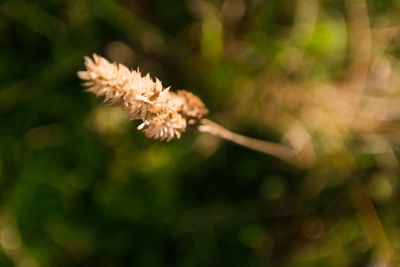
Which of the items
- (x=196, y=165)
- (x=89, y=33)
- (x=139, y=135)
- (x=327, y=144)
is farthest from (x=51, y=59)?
(x=327, y=144)

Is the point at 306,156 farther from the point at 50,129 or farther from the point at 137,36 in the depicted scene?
the point at 50,129

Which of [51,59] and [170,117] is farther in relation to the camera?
[51,59]

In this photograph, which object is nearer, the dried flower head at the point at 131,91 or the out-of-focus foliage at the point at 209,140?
the dried flower head at the point at 131,91

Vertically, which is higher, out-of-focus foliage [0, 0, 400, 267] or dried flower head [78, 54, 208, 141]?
out-of-focus foliage [0, 0, 400, 267]

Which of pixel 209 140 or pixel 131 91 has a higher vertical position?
pixel 209 140

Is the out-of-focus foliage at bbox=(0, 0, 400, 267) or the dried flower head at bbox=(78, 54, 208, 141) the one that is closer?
the dried flower head at bbox=(78, 54, 208, 141)

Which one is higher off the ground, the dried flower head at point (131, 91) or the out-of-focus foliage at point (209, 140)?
the out-of-focus foliage at point (209, 140)

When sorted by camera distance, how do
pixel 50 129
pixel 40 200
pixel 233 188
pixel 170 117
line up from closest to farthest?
pixel 170 117, pixel 40 200, pixel 50 129, pixel 233 188

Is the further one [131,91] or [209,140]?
[209,140]
